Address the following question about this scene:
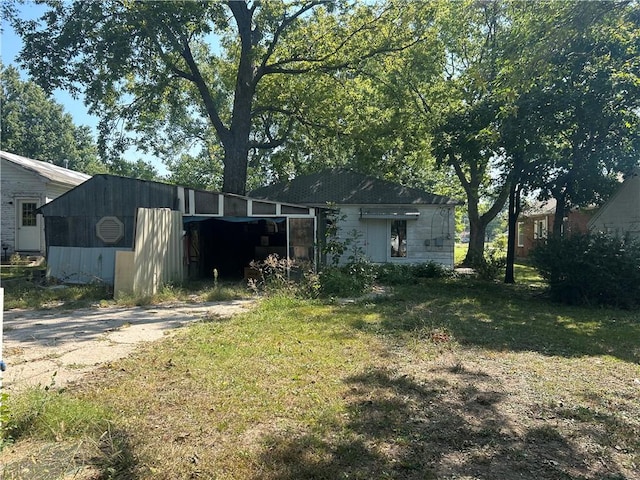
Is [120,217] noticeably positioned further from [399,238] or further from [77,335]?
[399,238]

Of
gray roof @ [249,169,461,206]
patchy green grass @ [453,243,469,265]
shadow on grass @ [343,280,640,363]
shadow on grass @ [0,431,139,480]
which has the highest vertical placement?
gray roof @ [249,169,461,206]

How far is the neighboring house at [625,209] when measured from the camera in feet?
47.3

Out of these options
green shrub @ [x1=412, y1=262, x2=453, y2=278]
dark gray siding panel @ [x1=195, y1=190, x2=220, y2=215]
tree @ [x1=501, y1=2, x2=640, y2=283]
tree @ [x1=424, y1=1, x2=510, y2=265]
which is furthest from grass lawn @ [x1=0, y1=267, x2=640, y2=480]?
green shrub @ [x1=412, y1=262, x2=453, y2=278]

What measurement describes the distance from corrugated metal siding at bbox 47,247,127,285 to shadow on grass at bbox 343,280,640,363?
291 inches

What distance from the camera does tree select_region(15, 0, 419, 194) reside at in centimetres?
1431

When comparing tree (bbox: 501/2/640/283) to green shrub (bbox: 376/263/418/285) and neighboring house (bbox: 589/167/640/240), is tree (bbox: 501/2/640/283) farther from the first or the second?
green shrub (bbox: 376/263/418/285)

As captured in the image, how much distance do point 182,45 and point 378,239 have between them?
35.4 feet

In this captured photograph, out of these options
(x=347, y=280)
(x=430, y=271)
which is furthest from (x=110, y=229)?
(x=430, y=271)

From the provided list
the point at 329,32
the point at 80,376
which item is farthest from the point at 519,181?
the point at 80,376

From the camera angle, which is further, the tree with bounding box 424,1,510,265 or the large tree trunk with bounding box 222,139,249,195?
the large tree trunk with bounding box 222,139,249,195

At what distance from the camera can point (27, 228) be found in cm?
1881

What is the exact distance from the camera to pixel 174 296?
10.8m

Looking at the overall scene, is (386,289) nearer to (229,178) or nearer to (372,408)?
(229,178)

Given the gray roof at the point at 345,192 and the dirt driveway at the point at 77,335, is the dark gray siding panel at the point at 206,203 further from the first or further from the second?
the gray roof at the point at 345,192
